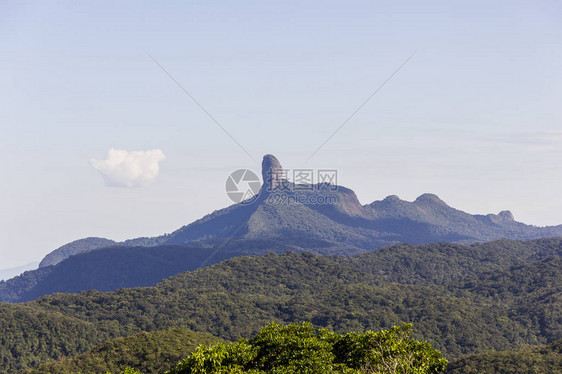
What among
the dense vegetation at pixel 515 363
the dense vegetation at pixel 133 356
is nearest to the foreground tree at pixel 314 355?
the dense vegetation at pixel 133 356

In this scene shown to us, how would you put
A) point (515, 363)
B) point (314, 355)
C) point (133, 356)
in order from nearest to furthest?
point (314, 355), point (133, 356), point (515, 363)

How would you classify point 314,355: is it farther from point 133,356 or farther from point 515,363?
point 515,363

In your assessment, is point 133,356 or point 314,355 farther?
point 133,356

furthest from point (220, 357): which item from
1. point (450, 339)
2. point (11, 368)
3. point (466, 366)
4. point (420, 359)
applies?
point (450, 339)

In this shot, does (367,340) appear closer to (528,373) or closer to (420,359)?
(420,359)

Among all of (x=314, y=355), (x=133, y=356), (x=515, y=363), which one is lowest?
(x=515, y=363)

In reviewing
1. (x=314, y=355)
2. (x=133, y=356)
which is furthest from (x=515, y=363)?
(x=314, y=355)

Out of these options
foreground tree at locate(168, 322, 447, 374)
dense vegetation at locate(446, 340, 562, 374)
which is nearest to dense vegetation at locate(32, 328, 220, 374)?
dense vegetation at locate(446, 340, 562, 374)

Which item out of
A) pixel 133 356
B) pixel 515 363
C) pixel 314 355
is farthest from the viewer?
pixel 515 363
